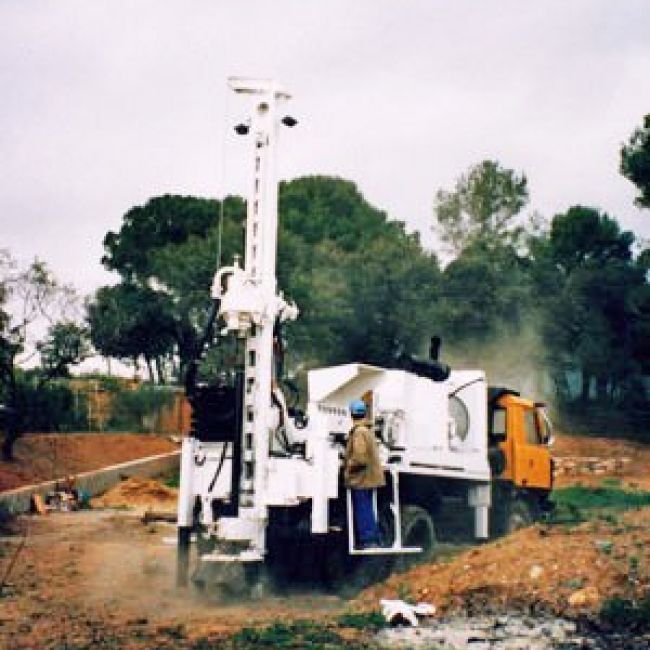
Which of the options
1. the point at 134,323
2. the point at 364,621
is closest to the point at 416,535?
the point at 364,621

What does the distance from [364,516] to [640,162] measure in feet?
92.2

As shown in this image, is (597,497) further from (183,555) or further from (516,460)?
(183,555)

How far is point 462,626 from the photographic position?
9945 mm

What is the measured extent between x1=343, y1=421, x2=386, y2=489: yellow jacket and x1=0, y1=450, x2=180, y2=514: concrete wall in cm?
1161

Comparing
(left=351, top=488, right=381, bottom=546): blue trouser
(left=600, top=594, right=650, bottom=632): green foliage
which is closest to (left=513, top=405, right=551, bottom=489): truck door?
(left=351, top=488, right=381, bottom=546): blue trouser

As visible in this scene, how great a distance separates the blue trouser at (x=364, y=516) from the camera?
480 inches

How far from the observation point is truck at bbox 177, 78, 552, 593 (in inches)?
465

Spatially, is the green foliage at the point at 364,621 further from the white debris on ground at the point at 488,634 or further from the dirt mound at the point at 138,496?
the dirt mound at the point at 138,496

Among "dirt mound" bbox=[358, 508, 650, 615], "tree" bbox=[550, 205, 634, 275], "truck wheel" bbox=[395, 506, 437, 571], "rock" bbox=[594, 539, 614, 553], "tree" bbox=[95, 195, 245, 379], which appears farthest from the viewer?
"tree" bbox=[550, 205, 634, 275]

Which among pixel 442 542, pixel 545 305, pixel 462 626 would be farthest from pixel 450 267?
pixel 462 626

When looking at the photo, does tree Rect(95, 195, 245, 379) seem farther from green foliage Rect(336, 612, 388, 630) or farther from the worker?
green foliage Rect(336, 612, 388, 630)

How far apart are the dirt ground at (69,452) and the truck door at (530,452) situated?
12.2 m

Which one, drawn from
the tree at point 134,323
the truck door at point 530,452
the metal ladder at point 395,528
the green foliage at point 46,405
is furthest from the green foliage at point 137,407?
the metal ladder at point 395,528

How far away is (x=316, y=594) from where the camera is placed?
12.4m
